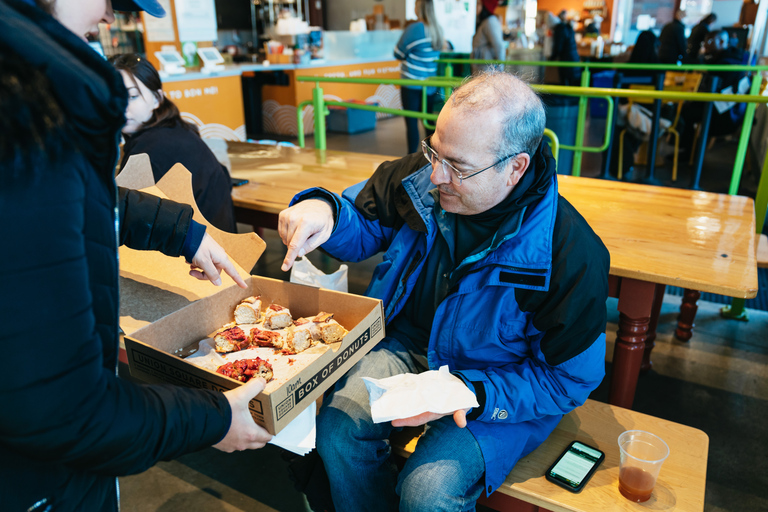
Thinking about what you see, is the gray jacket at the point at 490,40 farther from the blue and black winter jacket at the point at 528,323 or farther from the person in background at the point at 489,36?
the blue and black winter jacket at the point at 528,323

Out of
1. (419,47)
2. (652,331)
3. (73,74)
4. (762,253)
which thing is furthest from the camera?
(419,47)

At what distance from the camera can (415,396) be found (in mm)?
1200

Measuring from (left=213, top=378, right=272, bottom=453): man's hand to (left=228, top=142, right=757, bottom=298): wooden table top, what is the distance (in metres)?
1.15

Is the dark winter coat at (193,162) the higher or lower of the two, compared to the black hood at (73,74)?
lower

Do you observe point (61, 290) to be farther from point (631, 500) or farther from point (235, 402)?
point (631, 500)

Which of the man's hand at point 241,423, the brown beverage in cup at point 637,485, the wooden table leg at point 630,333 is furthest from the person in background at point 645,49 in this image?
the man's hand at point 241,423

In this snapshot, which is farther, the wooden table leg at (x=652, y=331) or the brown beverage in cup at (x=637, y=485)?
the wooden table leg at (x=652, y=331)

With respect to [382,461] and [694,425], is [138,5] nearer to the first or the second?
[382,461]

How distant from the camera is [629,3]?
14812 mm

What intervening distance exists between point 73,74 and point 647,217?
1.95m

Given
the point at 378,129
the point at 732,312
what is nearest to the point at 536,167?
the point at 732,312

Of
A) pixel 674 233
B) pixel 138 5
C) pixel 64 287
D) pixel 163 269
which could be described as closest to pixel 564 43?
pixel 674 233

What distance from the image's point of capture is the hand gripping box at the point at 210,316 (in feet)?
3.44

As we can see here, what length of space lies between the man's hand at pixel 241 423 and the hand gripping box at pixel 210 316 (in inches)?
1.2
